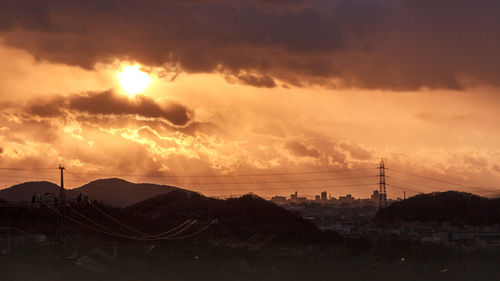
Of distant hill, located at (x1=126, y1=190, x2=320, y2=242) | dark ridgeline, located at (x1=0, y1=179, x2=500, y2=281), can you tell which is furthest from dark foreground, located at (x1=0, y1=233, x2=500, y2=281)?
distant hill, located at (x1=126, y1=190, x2=320, y2=242)

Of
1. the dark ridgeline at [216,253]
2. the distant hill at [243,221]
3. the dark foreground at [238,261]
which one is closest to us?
the dark foreground at [238,261]

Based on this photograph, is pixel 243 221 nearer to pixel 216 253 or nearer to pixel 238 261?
pixel 216 253

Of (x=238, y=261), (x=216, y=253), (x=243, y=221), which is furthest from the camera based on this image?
(x=243, y=221)

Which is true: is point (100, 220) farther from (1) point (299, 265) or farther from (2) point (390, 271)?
(2) point (390, 271)

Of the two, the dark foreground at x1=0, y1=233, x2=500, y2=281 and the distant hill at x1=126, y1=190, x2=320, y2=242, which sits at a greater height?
the distant hill at x1=126, y1=190, x2=320, y2=242

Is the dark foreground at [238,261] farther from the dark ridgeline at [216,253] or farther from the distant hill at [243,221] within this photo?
the distant hill at [243,221]

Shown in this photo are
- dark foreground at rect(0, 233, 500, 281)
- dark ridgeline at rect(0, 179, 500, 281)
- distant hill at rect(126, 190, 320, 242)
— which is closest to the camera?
dark foreground at rect(0, 233, 500, 281)

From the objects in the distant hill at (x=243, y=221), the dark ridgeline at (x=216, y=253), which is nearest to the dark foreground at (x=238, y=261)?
the dark ridgeline at (x=216, y=253)

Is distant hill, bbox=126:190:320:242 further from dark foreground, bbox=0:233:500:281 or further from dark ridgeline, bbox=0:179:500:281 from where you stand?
dark foreground, bbox=0:233:500:281

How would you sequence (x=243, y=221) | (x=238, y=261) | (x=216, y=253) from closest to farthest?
(x=238, y=261), (x=216, y=253), (x=243, y=221)

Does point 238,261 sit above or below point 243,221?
below

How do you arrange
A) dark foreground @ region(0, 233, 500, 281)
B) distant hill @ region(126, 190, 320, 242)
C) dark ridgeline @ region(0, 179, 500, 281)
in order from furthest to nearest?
distant hill @ region(126, 190, 320, 242) → dark ridgeline @ region(0, 179, 500, 281) → dark foreground @ region(0, 233, 500, 281)

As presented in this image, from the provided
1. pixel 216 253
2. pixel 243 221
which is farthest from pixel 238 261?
pixel 243 221
